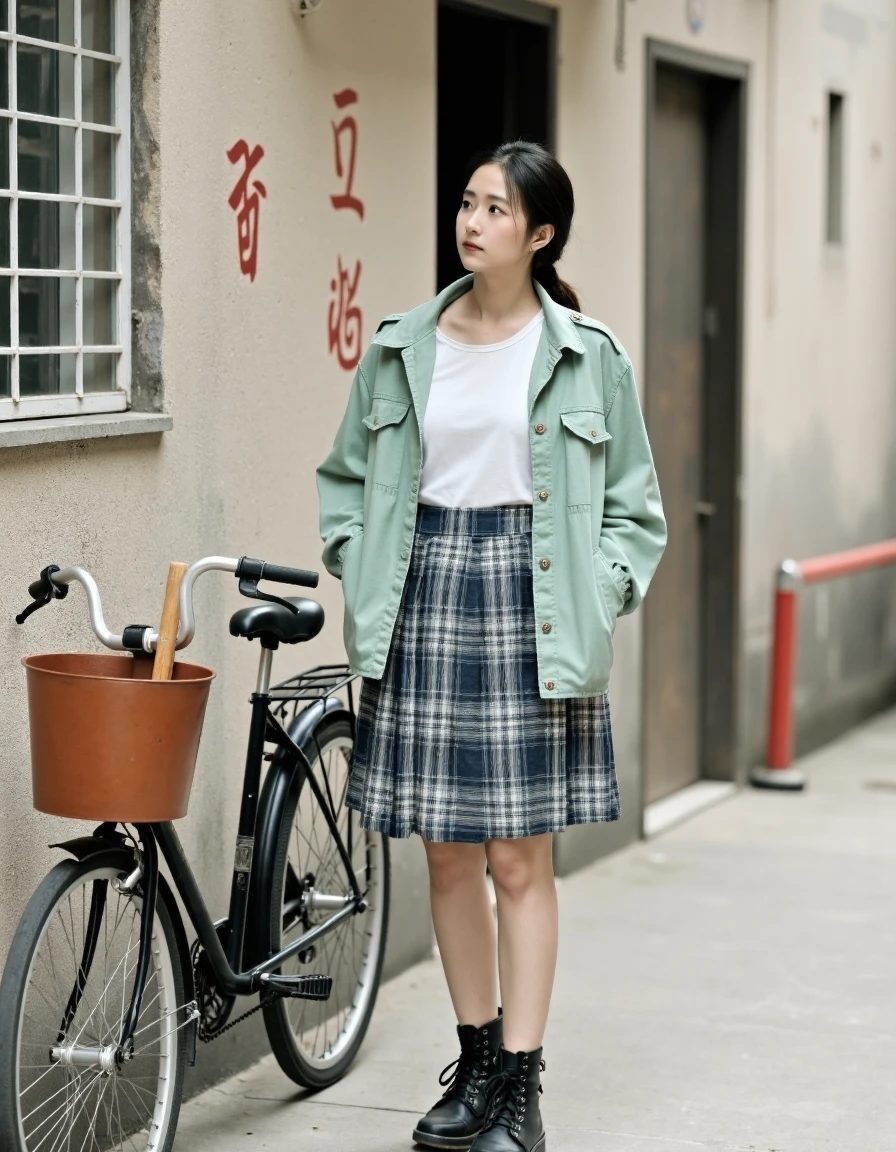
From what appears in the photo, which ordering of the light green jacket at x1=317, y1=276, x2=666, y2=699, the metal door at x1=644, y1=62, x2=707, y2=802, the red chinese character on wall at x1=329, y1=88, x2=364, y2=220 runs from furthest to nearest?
the metal door at x1=644, y1=62, x2=707, y2=802 → the red chinese character on wall at x1=329, y1=88, x2=364, y2=220 → the light green jacket at x1=317, y1=276, x2=666, y2=699

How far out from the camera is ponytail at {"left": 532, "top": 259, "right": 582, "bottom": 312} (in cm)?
398

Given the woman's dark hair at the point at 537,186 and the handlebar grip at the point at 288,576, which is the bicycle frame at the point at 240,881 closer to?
the handlebar grip at the point at 288,576

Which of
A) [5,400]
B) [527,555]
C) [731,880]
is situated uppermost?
[5,400]

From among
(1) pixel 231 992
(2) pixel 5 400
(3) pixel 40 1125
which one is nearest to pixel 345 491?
(2) pixel 5 400

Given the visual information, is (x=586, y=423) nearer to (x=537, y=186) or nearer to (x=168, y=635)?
(x=537, y=186)

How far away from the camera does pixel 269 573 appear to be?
143 inches

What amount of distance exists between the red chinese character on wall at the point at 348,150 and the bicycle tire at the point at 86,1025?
1967 millimetres

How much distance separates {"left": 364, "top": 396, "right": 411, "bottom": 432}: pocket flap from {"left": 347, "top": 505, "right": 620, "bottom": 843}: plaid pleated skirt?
0.19m

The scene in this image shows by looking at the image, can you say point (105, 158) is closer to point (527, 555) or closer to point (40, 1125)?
point (527, 555)

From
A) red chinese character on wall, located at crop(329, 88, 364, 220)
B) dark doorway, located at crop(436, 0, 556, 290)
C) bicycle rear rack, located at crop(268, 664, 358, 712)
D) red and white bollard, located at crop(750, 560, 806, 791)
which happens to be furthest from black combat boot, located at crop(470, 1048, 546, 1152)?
red and white bollard, located at crop(750, 560, 806, 791)

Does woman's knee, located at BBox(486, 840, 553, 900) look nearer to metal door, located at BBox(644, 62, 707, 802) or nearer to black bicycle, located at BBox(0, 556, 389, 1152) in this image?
black bicycle, located at BBox(0, 556, 389, 1152)

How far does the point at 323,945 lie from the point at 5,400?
5.45 ft

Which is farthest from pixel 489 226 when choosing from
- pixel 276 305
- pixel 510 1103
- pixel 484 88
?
pixel 484 88

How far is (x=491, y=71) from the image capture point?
6.25 metres
